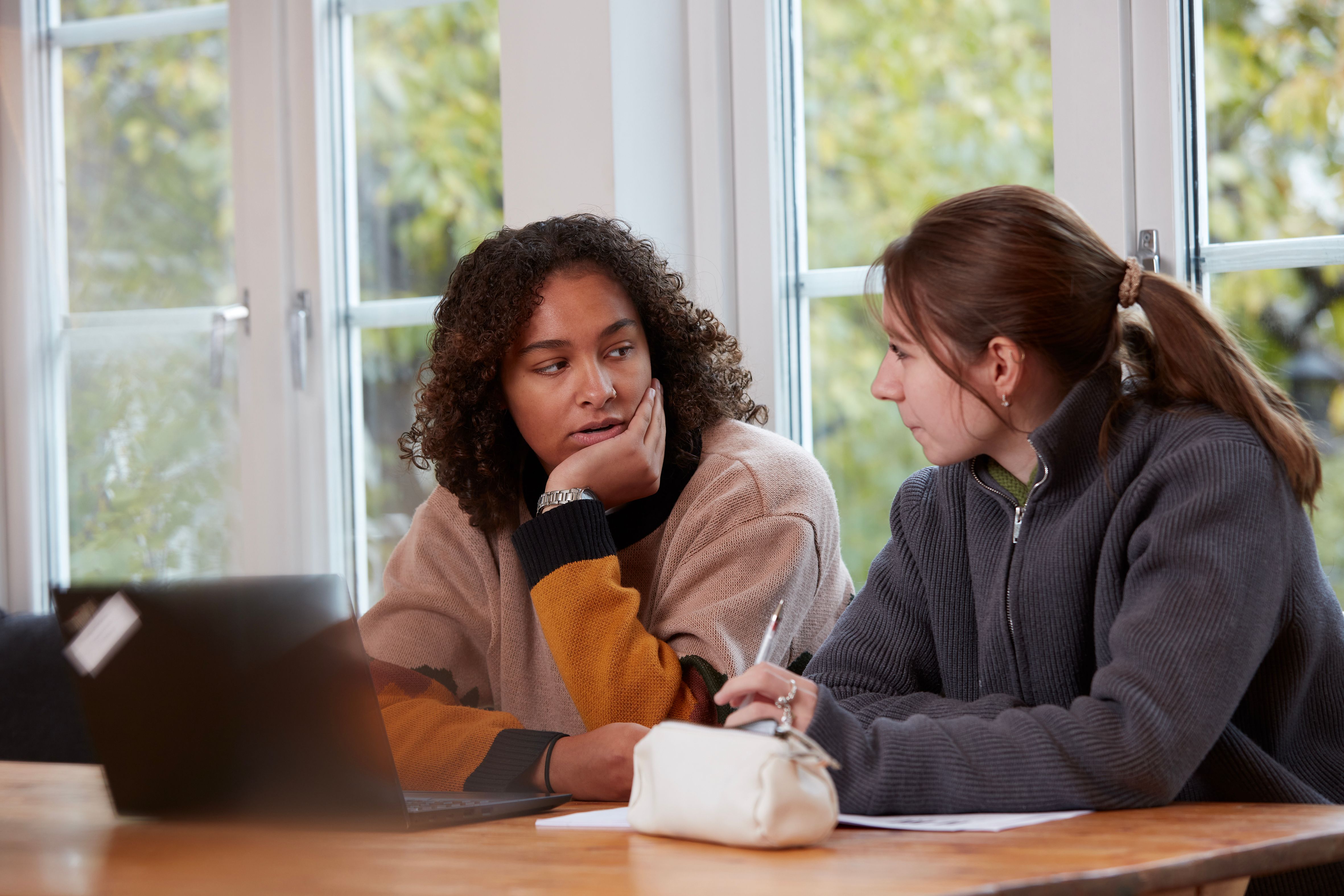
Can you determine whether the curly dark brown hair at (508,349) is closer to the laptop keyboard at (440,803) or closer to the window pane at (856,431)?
the window pane at (856,431)

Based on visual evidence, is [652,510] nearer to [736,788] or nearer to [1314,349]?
[736,788]

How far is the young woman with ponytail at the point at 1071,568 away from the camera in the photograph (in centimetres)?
99

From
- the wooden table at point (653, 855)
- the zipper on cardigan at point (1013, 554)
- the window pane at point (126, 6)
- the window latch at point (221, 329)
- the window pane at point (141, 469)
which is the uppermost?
the window pane at point (126, 6)

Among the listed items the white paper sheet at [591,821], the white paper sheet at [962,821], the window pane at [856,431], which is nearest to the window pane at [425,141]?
the window pane at [856,431]

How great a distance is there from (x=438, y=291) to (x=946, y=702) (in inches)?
56.6

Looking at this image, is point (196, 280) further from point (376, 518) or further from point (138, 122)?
point (376, 518)

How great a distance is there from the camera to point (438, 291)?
2375mm

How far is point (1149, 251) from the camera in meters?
1.81

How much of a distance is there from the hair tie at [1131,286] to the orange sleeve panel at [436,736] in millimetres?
791

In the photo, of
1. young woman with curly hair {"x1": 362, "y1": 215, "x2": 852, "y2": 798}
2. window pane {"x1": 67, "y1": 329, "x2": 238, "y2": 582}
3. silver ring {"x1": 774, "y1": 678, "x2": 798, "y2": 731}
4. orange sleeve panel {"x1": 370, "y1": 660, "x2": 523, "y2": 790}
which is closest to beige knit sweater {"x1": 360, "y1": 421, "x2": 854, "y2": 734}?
young woman with curly hair {"x1": 362, "y1": 215, "x2": 852, "y2": 798}

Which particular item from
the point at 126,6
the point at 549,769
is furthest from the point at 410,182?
the point at 549,769

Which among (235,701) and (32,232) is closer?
(32,232)

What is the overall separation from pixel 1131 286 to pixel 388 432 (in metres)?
1.57

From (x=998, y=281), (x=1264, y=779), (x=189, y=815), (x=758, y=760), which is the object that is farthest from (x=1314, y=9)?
(x=189, y=815)
